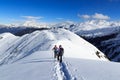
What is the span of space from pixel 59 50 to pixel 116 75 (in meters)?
17.9

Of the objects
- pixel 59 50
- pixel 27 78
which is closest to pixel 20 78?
pixel 27 78

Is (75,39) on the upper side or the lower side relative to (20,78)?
lower

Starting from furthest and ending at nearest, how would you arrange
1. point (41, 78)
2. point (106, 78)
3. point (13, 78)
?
point (13, 78) < point (41, 78) < point (106, 78)

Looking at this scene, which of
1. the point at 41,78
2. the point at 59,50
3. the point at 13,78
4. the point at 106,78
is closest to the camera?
the point at 106,78

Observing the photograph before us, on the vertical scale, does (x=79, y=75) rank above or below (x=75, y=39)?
above

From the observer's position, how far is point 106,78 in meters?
21.2

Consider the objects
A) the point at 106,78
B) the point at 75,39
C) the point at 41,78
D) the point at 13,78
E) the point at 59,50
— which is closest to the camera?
the point at 106,78

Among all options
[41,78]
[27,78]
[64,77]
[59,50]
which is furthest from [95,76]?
[59,50]

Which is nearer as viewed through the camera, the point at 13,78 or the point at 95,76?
the point at 95,76

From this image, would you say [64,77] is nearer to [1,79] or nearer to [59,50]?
[1,79]

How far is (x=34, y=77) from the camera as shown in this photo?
77.3 feet

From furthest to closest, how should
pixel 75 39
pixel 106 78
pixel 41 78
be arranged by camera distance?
1. pixel 75 39
2. pixel 41 78
3. pixel 106 78

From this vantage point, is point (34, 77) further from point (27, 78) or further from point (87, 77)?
point (87, 77)

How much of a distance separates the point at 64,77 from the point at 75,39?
121478 millimetres
